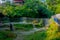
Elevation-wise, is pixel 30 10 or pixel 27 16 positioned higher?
pixel 30 10

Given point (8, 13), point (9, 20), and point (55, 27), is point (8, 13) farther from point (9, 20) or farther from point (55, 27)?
point (55, 27)

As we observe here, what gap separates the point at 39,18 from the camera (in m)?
19.8

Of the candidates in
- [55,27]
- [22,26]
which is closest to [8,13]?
[22,26]

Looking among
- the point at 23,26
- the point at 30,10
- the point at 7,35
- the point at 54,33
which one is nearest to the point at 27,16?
the point at 30,10

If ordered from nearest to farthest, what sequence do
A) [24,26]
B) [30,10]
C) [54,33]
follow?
[54,33] < [24,26] < [30,10]

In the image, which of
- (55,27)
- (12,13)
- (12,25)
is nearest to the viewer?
(55,27)

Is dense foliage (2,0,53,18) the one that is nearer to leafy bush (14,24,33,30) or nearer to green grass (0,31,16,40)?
leafy bush (14,24,33,30)

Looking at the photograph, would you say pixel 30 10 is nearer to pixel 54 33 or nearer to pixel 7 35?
pixel 7 35

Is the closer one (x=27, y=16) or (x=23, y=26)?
(x=23, y=26)

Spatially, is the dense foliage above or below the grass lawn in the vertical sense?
above

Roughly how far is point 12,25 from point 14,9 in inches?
75.8

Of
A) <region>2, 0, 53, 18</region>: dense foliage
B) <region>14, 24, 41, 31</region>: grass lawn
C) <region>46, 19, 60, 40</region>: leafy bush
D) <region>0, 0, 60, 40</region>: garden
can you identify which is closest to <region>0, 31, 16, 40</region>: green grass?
<region>0, 0, 60, 40</region>: garden

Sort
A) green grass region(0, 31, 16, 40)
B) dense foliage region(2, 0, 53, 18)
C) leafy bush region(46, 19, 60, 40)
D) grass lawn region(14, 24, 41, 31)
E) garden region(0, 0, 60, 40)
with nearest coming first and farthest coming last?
leafy bush region(46, 19, 60, 40) → green grass region(0, 31, 16, 40) → garden region(0, 0, 60, 40) → grass lawn region(14, 24, 41, 31) → dense foliage region(2, 0, 53, 18)

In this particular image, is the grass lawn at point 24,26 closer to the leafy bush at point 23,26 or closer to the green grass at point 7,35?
the leafy bush at point 23,26
